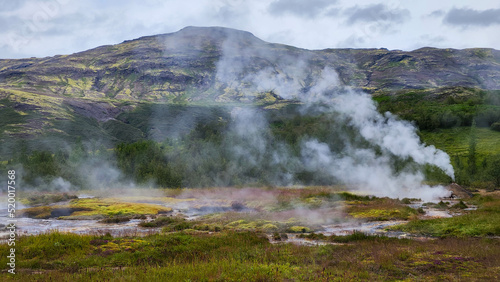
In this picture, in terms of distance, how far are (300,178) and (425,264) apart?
56.9 m

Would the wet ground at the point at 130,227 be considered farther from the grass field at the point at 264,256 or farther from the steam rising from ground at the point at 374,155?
the steam rising from ground at the point at 374,155

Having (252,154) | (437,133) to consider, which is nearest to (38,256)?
(252,154)

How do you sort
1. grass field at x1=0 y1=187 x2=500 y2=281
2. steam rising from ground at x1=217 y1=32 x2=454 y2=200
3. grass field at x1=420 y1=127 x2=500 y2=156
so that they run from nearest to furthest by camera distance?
1. grass field at x1=0 y1=187 x2=500 y2=281
2. steam rising from ground at x1=217 y1=32 x2=454 y2=200
3. grass field at x1=420 y1=127 x2=500 y2=156

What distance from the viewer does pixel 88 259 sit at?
18.3m

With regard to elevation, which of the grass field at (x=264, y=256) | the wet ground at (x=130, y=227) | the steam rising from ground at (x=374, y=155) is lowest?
the wet ground at (x=130, y=227)

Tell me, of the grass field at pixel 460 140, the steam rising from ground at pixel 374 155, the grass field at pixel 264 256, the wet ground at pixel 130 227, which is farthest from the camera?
the grass field at pixel 460 140

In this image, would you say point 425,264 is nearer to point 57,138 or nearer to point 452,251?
point 452,251

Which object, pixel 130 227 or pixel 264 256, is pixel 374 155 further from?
pixel 264 256

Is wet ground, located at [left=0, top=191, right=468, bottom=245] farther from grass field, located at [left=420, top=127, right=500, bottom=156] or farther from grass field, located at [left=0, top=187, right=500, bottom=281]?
grass field, located at [left=420, top=127, right=500, bottom=156]

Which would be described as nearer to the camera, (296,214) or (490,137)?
(296,214)

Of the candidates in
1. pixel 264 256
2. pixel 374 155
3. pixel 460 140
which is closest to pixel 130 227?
pixel 264 256

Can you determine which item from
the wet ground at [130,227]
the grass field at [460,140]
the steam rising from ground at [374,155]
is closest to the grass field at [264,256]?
the wet ground at [130,227]

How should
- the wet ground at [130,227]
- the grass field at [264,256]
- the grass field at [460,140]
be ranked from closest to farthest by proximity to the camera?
1. the grass field at [264,256]
2. the wet ground at [130,227]
3. the grass field at [460,140]

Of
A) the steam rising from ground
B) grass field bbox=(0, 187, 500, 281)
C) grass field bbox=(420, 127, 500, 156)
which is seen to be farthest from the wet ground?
grass field bbox=(420, 127, 500, 156)
